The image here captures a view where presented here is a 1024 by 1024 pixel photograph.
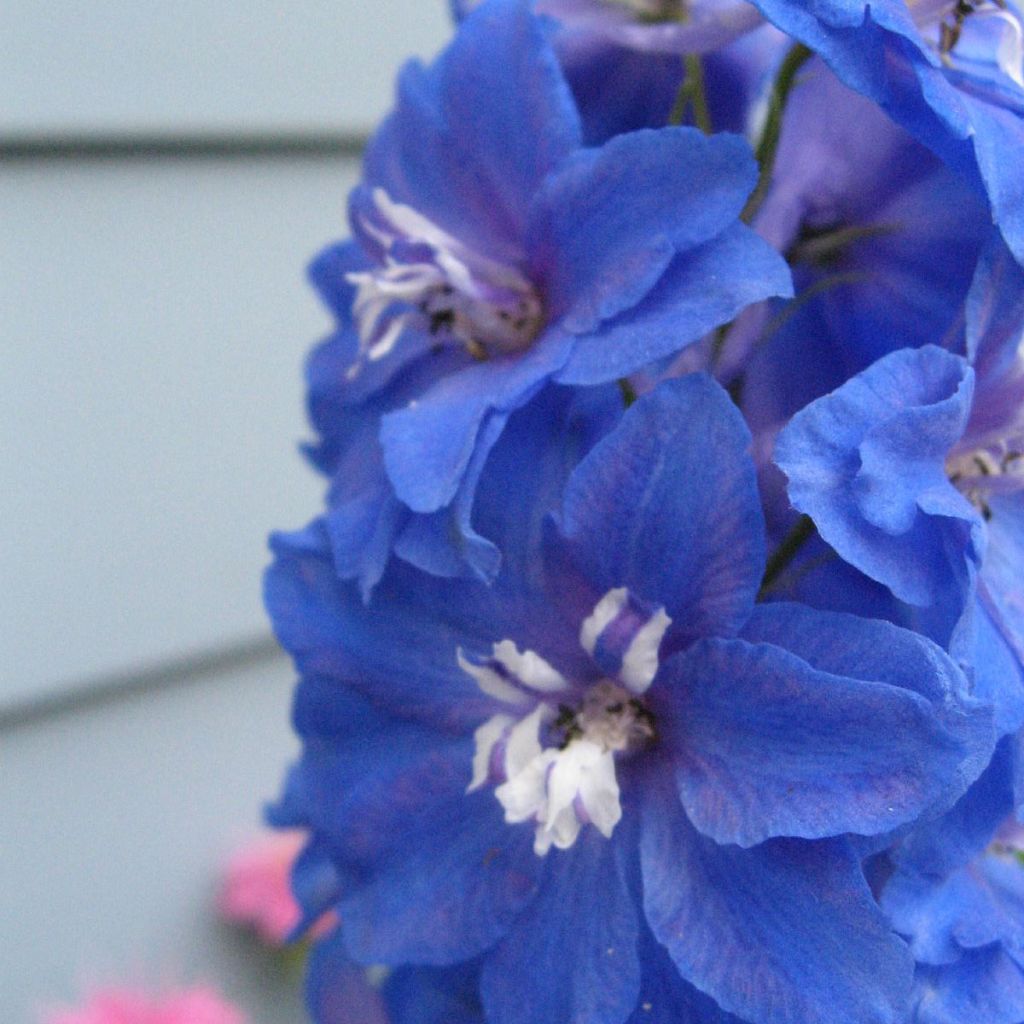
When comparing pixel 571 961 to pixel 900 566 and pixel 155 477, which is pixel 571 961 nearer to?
pixel 900 566

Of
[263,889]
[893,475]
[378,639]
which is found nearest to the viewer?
[893,475]

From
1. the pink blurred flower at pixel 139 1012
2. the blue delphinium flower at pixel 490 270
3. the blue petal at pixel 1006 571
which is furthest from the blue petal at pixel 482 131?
the pink blurred flower at pixel 139 1012

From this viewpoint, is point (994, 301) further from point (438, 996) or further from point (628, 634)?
point (438, 996)

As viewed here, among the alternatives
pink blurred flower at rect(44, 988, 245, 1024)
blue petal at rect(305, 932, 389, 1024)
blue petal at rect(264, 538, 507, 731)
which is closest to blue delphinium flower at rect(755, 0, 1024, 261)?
blue petal at rect(264, 538, 507, 731)

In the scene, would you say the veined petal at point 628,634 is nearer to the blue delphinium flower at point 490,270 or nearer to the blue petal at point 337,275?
the blue delphinium flower at point 490,270

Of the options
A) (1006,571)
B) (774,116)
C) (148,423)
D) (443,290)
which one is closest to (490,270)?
(443,290)

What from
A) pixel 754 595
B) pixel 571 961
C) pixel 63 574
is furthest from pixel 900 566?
pixel 63 574
